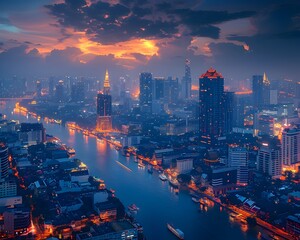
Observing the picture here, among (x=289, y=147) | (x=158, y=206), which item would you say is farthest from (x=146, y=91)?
(x=158, y=206)

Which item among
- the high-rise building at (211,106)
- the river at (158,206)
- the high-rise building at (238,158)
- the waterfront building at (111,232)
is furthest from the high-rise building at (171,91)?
the waterfront building at (111,232)

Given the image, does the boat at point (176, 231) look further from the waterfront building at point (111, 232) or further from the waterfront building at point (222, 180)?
the waterfront building at point (222, 180)

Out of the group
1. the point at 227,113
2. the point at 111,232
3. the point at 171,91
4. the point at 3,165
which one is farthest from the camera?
the point at 171,91

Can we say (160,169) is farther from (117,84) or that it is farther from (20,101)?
(117,84)

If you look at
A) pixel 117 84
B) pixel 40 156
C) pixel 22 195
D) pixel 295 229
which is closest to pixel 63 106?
pixel 117 84

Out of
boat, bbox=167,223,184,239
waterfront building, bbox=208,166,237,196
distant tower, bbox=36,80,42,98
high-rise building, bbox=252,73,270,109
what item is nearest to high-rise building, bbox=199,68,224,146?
waterfront building, bbox=208,166,237,196

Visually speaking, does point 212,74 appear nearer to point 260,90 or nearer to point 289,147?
point 289,147
